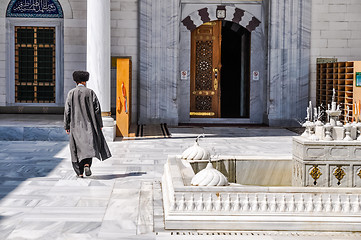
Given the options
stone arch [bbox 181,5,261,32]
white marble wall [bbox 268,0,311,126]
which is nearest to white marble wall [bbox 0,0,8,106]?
stone arch [bbox 181,5,261,32]

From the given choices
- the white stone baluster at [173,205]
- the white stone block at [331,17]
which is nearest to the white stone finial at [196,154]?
the white stone baluster at [173,205]

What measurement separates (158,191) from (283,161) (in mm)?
1383

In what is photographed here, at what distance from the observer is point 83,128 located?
20.6 ft

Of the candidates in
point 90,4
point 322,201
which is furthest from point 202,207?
point 90,4

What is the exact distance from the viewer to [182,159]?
5812 mm

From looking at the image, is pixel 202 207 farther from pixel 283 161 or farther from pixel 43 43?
pixel 43 43

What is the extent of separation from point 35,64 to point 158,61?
2.93m

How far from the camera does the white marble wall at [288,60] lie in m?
13.1

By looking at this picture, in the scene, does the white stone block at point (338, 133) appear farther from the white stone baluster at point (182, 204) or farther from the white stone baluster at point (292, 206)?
the white stone baluster at point (182, 204)

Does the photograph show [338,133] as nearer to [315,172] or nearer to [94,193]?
[315,172]

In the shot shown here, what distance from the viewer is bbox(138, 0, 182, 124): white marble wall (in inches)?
509

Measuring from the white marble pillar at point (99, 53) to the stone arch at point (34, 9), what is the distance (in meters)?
3.37

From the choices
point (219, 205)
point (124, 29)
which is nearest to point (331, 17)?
point (124, 29)

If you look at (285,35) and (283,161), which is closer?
(283,161)
